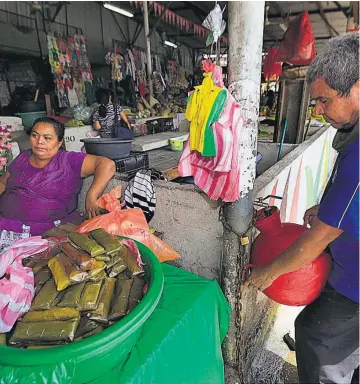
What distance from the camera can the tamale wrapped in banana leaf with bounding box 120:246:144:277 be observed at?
145 cm

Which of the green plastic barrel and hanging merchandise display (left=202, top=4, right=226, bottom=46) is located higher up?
hanging merchandise display (left=202, top=4, right=226, bottom=46)

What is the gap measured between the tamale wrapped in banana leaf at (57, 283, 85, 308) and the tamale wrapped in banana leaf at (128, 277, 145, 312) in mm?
206

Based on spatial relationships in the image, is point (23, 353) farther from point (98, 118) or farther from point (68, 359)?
point (98, 118)

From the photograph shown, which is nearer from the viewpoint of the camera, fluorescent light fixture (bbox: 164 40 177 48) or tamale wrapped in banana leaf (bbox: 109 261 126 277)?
tamale wrapped in banana leaf (bbox: 109 261 126 277)

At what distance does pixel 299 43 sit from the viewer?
5277mm

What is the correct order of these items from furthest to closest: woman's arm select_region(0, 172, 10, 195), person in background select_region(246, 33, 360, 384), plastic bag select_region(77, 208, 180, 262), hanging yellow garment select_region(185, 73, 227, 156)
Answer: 1. woman's arm select_region(0, 172, 10, 195)
2. plastic bag select_region(77, 208, 180, 262)
3. hanging yellow garment select_region(185, 73, 227, 156)
4. person in background select_region(246, 33, 360, 384)

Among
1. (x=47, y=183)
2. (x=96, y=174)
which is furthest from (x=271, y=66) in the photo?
(x=47, y=183)

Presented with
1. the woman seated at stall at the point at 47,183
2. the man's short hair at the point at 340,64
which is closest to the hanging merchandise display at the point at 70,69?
the woman seated at stall at the point at 47,183

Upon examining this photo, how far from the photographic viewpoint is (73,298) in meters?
1.22

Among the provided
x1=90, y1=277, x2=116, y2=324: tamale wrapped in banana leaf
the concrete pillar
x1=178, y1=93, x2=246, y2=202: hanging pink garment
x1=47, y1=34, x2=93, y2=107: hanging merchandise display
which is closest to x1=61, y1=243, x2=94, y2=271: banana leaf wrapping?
x1=90, y1=277, x2=116, y2=324: tamale wrapped in banana leaf

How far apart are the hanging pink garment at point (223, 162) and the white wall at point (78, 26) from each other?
848cm

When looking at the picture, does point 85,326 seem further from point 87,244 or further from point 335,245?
point 335,245

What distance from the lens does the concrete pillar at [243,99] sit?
5.21 ft

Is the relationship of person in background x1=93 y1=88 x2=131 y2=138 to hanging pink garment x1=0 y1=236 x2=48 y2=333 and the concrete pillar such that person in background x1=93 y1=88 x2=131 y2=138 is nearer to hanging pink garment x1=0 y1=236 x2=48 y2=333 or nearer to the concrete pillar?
the concrete pillar
